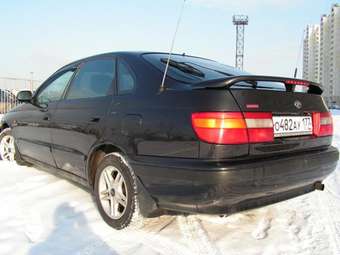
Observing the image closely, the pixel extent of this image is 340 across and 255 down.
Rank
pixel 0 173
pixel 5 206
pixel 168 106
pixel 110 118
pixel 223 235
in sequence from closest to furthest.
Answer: pixel 168 106
pixel 223 235
pixel 110 118
pixel 5 206
pixel 0 173

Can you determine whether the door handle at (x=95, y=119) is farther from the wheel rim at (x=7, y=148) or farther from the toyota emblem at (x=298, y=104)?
the wheel rim at (x=7, y=148)

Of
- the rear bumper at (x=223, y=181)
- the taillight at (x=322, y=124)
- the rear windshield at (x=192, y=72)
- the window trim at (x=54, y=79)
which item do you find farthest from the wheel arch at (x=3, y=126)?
the taillight at (x=322, y=124)

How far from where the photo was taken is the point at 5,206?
3.57 metres

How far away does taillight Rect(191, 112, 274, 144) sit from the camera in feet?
7.83

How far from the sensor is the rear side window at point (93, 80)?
339cm

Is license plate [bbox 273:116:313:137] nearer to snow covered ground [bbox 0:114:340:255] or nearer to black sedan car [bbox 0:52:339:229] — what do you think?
black sedan car [bbox 0:52:339:229]

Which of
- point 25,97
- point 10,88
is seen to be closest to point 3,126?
point 25,97

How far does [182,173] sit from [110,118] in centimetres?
95

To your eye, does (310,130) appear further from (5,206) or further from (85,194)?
(5,206)

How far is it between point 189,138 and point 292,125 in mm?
841

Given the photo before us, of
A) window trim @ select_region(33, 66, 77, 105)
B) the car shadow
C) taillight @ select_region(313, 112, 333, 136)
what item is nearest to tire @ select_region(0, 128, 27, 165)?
window trim @ select_region(33, 66, 77, 105)

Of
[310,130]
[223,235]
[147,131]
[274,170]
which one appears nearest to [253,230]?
[223,235]

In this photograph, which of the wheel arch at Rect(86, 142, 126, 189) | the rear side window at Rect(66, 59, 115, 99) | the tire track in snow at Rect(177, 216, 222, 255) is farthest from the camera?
the rear side window at Rect(66, 59, 115, 99)

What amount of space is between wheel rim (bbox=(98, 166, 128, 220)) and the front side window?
4.65 feet
